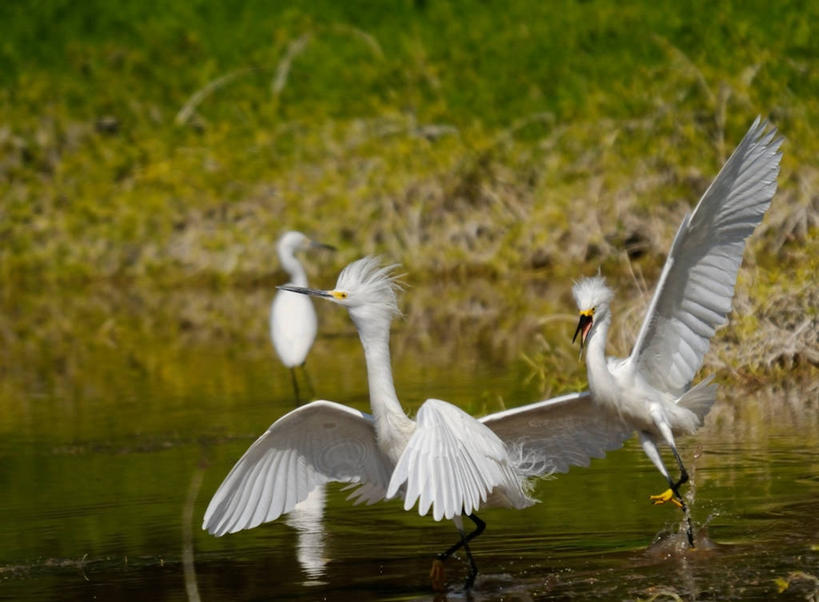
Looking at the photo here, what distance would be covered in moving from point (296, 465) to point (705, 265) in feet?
6.35

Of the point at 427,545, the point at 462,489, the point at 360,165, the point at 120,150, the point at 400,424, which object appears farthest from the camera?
the point at 120,150

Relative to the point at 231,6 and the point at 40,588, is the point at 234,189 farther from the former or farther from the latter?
the point at 40,588

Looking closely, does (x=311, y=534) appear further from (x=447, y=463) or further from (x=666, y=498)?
(x=447, y=463)

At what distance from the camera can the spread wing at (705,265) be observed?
6.76m

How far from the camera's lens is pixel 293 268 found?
1417 centimetres

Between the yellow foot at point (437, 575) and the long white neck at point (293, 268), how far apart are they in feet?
23.1

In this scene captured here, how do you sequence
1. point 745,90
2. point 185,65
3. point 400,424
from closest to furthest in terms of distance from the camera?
1. point 400,424
2. point 745,90
3. point 185,65

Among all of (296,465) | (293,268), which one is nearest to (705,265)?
(296,465)

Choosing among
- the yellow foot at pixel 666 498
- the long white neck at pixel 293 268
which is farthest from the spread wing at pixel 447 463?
the long white neck at pixel 293 268

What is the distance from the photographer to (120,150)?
80.4 ft

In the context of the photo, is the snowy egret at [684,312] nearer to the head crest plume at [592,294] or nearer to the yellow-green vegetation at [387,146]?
the head crest plume at [592,294]

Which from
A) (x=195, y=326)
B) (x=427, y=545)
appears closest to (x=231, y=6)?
(x=195, y=326)

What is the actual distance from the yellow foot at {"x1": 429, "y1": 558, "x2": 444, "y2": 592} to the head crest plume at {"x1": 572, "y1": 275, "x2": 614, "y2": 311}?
1.30 m

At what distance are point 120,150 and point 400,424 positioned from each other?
18343 millimetres
